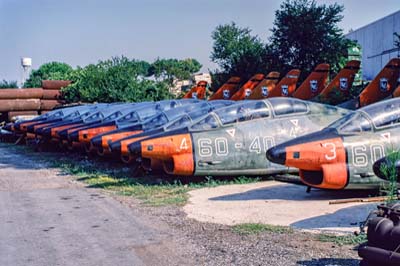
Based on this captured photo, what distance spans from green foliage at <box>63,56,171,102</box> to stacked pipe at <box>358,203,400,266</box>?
25.7m

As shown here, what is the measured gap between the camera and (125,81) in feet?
101

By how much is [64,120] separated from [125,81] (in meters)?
10.3

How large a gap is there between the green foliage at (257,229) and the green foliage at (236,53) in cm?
2320

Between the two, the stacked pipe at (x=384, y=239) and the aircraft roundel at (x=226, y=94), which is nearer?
the stacked pipe at (x=384, y=239)

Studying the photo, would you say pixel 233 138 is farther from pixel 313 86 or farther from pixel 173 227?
pixel 313 86

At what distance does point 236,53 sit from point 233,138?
22697 millimetres

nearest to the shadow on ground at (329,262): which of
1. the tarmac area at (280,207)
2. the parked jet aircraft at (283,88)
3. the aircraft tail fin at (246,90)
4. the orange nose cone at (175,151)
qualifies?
the tarmac area at (280,207)

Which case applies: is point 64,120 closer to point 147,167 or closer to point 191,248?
point 147,167

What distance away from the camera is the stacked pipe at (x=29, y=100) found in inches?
1287

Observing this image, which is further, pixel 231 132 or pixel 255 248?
pixel 231 132

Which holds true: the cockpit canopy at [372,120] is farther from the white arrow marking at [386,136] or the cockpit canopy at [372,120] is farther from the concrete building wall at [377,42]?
the concrete building wall at [377,42]

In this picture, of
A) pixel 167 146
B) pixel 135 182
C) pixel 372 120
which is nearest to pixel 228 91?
pixel 135 182

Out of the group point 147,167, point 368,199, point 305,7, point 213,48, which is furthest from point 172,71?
point 368,199

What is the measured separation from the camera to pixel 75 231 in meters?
7.57
